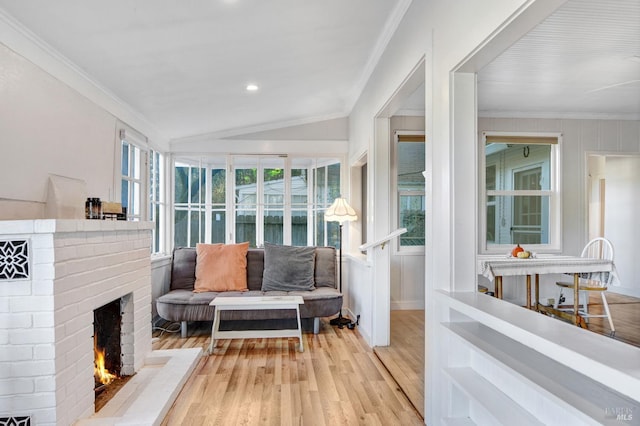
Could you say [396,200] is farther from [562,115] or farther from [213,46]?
[213,46]

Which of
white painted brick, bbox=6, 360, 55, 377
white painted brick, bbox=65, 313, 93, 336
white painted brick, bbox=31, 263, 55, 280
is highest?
white painted brick, bbox=31, 263, 55, 280

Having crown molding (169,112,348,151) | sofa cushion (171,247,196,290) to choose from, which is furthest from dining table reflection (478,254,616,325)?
sofa cushion (171,247,196,290)

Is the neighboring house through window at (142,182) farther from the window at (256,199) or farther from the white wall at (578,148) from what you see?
the white wall at (578,148)

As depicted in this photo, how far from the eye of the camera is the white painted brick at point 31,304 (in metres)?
1.80

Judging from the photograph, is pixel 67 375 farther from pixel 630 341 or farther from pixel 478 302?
pixel 630 341

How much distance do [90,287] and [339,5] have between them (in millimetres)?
2318

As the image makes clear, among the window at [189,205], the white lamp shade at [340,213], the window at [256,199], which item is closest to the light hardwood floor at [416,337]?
the white lamp shade at [340,213]

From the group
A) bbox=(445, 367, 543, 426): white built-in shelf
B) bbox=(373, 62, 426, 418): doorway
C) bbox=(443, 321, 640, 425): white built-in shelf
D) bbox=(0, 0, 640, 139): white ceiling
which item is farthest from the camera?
bbox=(373, 62, 426, 418): doorway

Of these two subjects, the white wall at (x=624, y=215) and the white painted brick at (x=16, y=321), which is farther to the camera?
the white wall at (x=624, y=215)

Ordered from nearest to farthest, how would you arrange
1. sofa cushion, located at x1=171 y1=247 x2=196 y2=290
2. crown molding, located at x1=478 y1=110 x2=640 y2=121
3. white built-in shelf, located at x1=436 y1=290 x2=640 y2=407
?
white built-in shelf, located at x1=436 y1=290 x2=640 y2=407 → sofa cushion, located at x1=171 y1=247 x2=196 y2=290 → crown molding, located at x1=478 y1=110 x2=640 y2=121

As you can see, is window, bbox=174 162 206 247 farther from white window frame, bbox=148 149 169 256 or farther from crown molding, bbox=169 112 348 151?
crown molding, bbox=169 112 348 151

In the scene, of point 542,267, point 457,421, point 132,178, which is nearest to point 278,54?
point 132,178

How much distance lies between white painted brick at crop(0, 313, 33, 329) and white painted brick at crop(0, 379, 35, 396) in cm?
27

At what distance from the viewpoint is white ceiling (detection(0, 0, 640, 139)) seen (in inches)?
86.1
